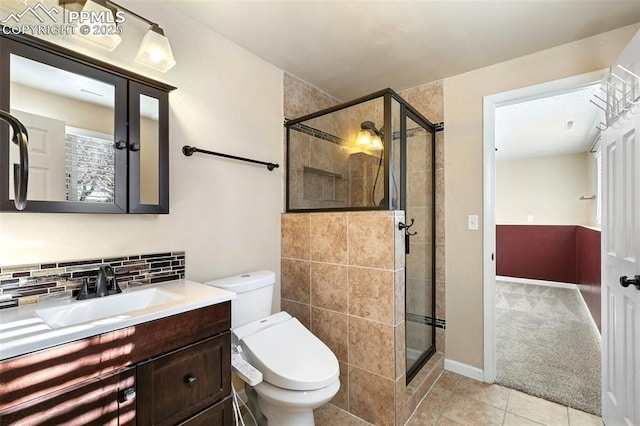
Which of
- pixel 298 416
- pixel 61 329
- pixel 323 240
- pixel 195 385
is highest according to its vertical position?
pixel 323 240

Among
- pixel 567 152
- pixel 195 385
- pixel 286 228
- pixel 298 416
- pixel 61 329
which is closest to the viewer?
pixel 61 329

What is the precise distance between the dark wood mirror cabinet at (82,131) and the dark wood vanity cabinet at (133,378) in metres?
0.61

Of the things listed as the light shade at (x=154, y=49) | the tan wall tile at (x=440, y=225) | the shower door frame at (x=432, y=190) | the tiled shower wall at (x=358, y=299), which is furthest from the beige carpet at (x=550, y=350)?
the light shade at (x=154, y=49)

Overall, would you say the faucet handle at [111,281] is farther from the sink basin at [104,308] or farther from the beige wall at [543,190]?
the beige wall at [543,190]

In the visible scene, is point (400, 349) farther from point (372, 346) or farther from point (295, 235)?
point (295, 235)

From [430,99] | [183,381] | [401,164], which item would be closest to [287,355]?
[183,381]

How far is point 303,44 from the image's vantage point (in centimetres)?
198

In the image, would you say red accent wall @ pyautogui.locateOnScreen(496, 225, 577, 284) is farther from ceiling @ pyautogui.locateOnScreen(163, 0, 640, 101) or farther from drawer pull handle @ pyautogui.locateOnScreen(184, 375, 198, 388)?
drawer pull handle @ pyautogui.locateOnScreen(184, 375, 198, 388)

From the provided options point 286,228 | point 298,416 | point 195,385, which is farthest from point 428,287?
point 195,385

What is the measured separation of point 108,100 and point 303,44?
1.22 m

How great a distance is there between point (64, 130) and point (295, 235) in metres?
1.40

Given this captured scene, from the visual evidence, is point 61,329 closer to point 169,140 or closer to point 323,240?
point 169,140

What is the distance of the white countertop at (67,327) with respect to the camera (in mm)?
842

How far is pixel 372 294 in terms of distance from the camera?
1789mm
